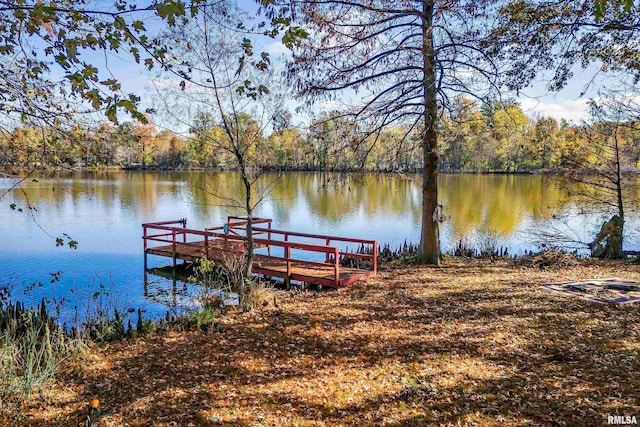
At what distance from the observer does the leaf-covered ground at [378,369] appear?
11.7ft

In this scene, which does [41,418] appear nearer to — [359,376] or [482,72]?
[359,376]

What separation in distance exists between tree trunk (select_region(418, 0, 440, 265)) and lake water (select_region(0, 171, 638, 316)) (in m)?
0.59

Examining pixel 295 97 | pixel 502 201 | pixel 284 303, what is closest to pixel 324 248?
pixel 284 303

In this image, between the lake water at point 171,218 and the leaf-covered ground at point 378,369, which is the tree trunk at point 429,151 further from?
the leaf-covered ground at point 378,369

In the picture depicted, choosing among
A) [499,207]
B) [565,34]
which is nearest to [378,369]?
[565,34]

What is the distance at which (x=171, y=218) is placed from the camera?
21328 mm

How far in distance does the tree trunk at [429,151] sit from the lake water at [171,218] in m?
0.59

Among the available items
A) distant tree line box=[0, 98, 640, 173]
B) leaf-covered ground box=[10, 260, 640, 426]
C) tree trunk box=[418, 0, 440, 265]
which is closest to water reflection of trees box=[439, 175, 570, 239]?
distant tree line box=[0, 98, 640, 173]

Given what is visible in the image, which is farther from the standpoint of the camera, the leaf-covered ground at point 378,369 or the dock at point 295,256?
the dock at point 295,256

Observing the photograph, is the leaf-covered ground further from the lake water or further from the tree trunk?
the tree trunk

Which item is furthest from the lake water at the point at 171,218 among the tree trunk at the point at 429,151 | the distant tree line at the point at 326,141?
the tree trunk at the point at 429,151

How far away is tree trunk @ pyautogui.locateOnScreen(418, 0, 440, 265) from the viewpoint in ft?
29.8

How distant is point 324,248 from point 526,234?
1208cm

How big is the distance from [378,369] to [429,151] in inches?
245
